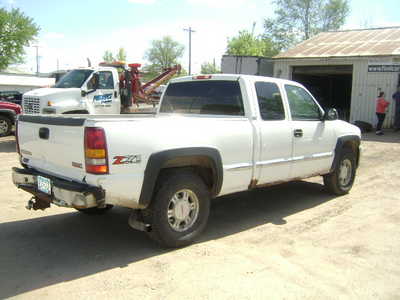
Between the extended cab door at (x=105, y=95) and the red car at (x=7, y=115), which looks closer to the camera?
the extended cab door at (x=105, y=95)

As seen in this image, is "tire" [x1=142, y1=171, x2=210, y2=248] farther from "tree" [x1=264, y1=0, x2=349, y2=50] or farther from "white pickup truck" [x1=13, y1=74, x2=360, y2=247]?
"tree" [x1=264, y1=0, x2=349, y2=50]

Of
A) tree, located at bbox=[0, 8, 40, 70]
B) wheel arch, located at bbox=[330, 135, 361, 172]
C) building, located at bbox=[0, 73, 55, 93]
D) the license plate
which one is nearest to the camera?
the license plate

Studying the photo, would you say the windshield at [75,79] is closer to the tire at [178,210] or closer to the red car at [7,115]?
the red car at [7,115]

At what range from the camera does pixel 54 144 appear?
4047 mm

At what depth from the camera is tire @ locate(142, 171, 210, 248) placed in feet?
13.5

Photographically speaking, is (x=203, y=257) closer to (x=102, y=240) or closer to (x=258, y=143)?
(x=102, y=240)

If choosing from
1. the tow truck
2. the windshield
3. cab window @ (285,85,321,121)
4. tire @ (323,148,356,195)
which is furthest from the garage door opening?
cab window @ (285,85,321,121)

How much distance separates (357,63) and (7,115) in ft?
46.6

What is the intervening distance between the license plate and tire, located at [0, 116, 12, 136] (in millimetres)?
11304

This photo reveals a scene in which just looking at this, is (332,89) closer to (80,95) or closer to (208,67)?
(80,95)

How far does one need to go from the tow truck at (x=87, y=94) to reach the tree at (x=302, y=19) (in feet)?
135

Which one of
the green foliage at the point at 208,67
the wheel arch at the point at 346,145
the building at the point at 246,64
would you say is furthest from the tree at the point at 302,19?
the wheel arch at the point at 346,145

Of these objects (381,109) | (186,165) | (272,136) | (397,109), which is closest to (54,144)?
(186,165)

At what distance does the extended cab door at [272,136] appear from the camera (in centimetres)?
507
